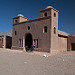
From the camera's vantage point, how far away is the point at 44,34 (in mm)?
15680

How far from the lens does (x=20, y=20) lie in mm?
20656

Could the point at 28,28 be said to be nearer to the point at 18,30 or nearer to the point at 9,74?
the point at 18,30

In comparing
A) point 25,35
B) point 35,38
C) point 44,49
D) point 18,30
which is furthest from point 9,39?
point 44,49

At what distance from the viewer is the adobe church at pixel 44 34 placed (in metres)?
15.2

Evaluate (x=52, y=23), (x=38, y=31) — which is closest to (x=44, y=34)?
(x=38, y=31)

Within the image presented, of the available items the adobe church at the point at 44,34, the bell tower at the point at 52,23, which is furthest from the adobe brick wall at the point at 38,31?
the bell tower at the point at 52,23

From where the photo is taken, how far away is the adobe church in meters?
15.2

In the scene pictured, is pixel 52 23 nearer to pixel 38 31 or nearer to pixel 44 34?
pixel 44 34

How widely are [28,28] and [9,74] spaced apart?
47.8 feet

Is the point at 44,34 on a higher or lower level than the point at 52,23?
lower

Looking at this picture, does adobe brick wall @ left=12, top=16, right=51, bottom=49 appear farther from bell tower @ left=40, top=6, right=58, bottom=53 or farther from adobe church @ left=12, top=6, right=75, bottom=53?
bell tower @ left=40, top=6, right=58, bottom=53

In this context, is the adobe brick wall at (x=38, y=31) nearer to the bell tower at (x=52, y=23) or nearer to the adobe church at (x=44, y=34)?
the adobe church at (x=44, y=34)

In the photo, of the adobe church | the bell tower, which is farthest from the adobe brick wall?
the bell tower

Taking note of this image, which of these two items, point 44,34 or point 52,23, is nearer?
point 52,23
